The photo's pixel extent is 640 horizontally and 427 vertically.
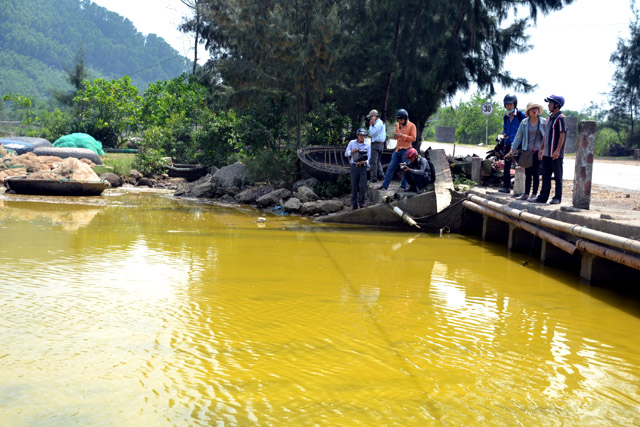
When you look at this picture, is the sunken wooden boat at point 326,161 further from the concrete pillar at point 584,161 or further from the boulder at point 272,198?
the concrete pillar at point 584,161

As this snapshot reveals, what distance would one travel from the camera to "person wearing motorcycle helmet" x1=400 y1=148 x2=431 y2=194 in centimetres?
1245

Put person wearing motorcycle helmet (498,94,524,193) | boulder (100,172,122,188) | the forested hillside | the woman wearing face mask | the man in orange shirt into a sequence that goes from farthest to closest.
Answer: the forested hillside < boulder (100,172,122,188) < the man in orange shirt < person wearing motorcycle helmet (498,94,524,193) < the woman wearing face mask

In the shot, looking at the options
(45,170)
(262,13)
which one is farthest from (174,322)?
(45,170)

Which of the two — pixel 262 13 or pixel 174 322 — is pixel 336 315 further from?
pixel 262 13

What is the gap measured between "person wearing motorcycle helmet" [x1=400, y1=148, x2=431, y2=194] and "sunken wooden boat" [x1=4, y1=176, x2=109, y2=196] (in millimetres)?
9798

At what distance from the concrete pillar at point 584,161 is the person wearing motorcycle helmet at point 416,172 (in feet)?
15.3

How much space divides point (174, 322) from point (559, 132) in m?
6.07

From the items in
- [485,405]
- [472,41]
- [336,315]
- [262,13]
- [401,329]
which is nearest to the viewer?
[485,405]

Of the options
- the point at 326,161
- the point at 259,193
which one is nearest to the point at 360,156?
the point at 326,161

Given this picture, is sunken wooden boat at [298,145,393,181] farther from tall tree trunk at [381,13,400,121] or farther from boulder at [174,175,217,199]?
boulder at [174,175,217,199]

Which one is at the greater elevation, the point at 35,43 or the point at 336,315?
the point at 35,43

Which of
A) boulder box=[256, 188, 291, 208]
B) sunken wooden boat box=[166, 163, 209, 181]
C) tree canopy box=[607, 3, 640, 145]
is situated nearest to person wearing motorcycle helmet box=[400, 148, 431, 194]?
boulder box=[256, 188, 291, 208]

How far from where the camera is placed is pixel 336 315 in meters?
5.70

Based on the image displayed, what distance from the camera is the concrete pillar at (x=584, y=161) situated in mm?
7871
